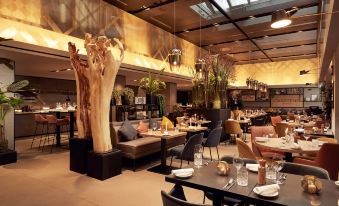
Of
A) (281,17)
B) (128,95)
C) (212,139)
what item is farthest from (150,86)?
(281,17)

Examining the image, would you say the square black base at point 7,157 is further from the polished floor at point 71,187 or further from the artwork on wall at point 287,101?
the artwork on wall at point 287,101

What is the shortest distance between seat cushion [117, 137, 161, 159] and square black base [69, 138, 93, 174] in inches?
28.6

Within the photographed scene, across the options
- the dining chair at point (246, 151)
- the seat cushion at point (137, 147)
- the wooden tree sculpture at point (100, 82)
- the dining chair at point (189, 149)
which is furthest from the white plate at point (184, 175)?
the seat cushion at point (137, 147)

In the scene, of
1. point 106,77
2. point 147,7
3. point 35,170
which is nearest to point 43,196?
point 35,170

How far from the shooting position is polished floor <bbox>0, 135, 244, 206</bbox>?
135 inches

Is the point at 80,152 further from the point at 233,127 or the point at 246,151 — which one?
the point at 233,127

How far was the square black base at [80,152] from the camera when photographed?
4672mm

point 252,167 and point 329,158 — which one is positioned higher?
point 252,167

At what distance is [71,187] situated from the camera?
3953 millimetres

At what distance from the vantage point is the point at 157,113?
7723 millimetres

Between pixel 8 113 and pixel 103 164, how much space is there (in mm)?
3632

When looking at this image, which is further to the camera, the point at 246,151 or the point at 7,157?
the point at 7,157

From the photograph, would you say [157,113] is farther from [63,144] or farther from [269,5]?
[269,5]

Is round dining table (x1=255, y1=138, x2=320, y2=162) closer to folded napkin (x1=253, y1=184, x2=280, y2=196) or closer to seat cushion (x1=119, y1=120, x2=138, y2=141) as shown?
folded napkin (x1=253, y1=184, x2=280, y2=196)
